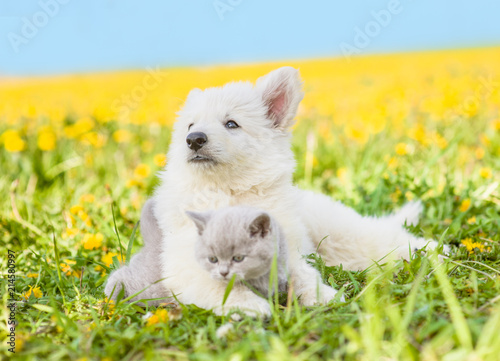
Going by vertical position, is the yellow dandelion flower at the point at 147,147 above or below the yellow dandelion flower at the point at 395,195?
above

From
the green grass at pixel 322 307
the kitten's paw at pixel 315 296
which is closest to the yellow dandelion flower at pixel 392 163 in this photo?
the green grass at pixel 322 307

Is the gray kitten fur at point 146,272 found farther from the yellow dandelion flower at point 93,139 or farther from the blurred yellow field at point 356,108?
the yellow dandelion flower at point 93,139

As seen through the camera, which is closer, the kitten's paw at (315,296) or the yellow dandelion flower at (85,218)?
the kitten's paw at (315,296)

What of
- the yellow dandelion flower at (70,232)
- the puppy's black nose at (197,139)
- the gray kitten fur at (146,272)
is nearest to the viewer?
the puppy's black nose at (197,139)

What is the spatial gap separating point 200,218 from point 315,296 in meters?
0.76

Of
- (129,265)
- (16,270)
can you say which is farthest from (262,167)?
(16,270)

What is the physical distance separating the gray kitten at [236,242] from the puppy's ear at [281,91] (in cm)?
75

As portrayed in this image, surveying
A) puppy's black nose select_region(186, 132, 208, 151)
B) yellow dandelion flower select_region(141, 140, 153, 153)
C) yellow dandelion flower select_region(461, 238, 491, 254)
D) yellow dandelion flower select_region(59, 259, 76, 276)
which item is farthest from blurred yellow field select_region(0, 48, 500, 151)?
yellow dandelion flower select_region(461, 238, 491, 254)

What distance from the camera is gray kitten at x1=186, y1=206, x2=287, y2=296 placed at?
2242 mm

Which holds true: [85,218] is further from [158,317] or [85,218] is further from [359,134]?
[359,134]

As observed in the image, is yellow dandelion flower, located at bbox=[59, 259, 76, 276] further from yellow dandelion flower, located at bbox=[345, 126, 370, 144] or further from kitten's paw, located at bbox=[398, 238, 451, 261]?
yellow dandelion flower, located at bbox=[345, 126, 370, 144]

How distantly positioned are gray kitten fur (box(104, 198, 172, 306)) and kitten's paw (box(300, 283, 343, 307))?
2.45 feet

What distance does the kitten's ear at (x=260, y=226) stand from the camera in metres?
2.24

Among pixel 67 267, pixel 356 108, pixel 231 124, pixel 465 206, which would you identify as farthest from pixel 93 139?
pixel 356 108
